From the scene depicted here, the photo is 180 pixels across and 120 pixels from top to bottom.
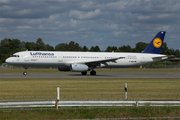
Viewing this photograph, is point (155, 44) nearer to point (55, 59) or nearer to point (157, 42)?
point (157, 42)

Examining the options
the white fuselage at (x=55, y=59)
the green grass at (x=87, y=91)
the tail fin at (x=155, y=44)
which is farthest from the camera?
the tail fin at (x=155, y=44)

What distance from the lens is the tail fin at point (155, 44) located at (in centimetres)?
4844

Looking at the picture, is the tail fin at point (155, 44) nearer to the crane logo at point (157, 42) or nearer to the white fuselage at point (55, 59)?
the crane logo at point (157, 42)

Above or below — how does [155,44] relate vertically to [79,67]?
above

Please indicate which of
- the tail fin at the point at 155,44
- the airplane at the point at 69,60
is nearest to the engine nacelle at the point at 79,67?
the airplane at the point at 69,60

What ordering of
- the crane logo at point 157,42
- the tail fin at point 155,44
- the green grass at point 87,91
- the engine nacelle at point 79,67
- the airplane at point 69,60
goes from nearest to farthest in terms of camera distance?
the green grass at point 87,91 → the engine nacelle at point 79,67 → the airplane at point 69,60 → the tail fin at point 155,44 → the crane logo at point 157,42

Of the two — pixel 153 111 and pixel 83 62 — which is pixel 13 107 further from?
pixel 83 62

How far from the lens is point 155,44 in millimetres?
48594

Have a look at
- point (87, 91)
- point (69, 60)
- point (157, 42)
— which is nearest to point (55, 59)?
point (69, 60)

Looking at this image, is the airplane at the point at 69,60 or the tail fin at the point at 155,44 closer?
the airplane at the point at 69,60

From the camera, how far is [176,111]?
1207 cm

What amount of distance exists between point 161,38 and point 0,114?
42868 mm

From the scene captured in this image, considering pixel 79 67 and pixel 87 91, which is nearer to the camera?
pixel 87 91

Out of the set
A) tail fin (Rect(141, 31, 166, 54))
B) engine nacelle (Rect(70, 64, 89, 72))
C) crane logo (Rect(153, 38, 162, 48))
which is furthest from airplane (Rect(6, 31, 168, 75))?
crane logo (Rect(153, 38, 162, 48))
